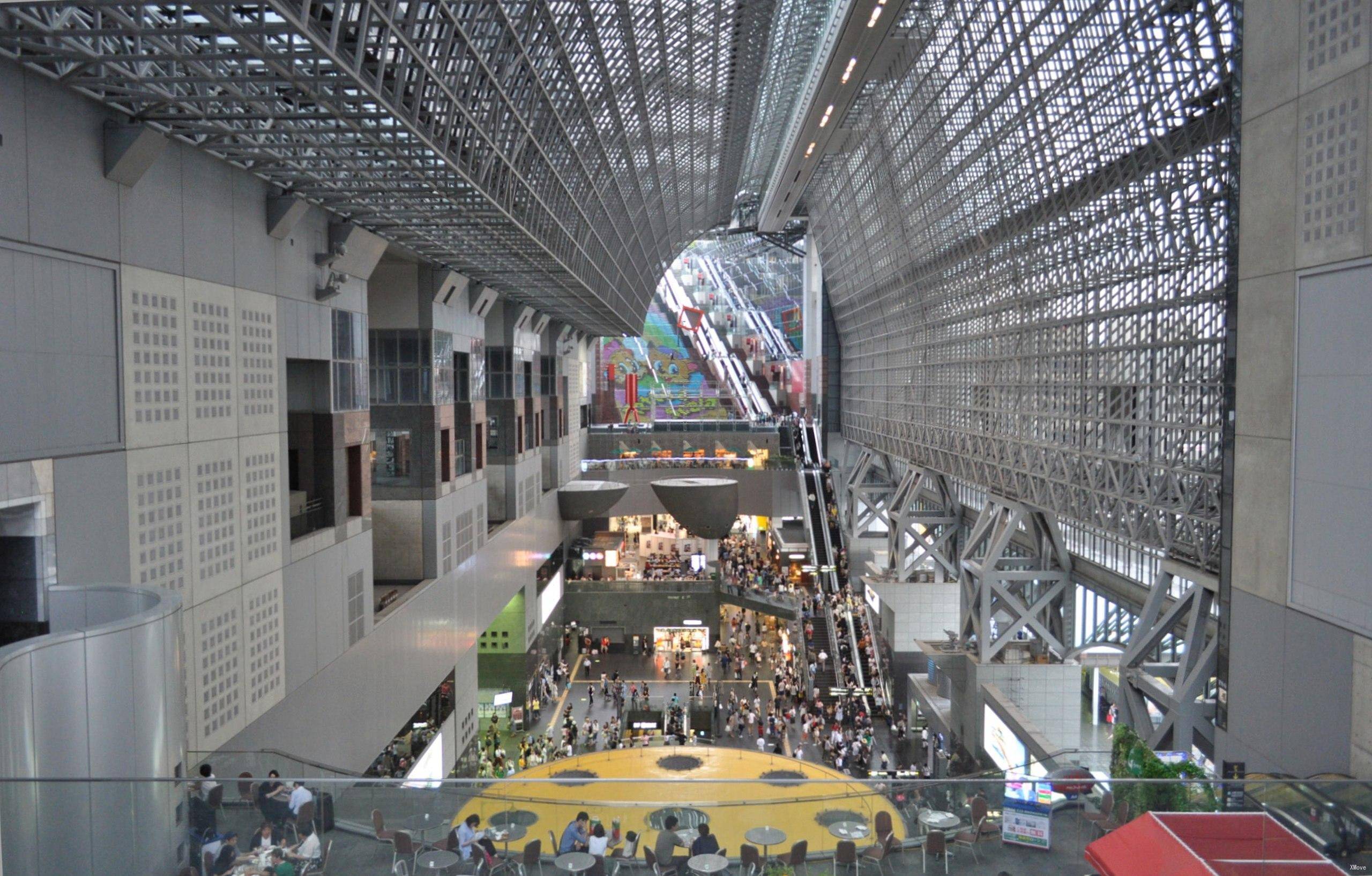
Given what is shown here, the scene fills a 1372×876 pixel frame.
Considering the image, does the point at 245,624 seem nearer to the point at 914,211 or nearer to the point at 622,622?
the point at 914,211

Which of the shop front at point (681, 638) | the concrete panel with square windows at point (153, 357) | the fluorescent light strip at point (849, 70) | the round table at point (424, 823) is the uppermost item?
the fluorescent light strip at point (849, 70)

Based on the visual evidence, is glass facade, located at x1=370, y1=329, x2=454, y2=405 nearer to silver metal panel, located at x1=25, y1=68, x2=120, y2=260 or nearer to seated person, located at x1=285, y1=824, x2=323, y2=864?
silver metal panel, located at x1=25, y1=68, x2=120, y2=260

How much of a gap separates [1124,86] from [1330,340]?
8876mm

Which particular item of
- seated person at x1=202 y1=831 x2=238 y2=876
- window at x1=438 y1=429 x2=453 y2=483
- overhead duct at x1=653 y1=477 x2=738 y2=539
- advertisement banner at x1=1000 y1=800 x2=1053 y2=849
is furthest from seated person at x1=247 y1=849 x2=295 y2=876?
overhead duct at x1=653 y1=477 x2=738 y2=539

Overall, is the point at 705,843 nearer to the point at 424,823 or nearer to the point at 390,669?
the point at 424,823

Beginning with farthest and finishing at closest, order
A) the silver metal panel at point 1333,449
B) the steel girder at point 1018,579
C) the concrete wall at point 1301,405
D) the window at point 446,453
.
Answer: the steel girder at point 1018,579 < the window at point 446,453 < the concrete wall at point 1301,405 < the silver metal panel at point 1333,449

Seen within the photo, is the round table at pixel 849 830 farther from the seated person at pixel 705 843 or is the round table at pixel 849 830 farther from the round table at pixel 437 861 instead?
the round table at pixel 437 861

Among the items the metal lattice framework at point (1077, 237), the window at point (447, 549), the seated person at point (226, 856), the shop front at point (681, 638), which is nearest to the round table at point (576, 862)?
the seated person at point (226, 856)

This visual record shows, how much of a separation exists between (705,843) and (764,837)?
53 cm

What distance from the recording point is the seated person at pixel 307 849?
8734 mm

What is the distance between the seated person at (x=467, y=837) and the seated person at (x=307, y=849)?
118 centimetres

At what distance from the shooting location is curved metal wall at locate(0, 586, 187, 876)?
22.8ft

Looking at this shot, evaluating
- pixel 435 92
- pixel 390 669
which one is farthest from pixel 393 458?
pixel 435 92

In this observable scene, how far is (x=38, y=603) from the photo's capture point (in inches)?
364
